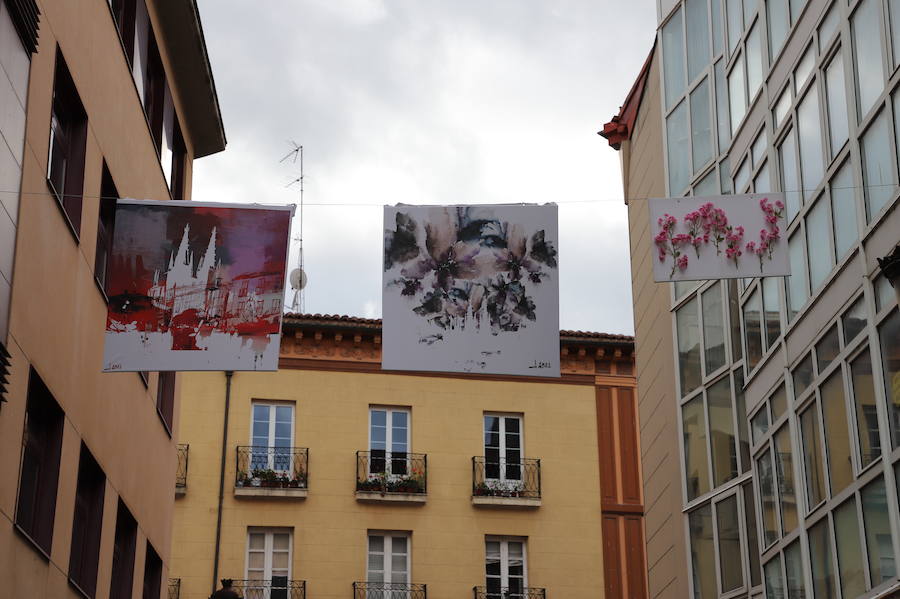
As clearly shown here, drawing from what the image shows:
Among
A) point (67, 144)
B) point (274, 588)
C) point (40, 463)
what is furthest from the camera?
point (274, 588)

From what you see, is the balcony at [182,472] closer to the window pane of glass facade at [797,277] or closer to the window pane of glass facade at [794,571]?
the window pane of glass facade at [794,571]

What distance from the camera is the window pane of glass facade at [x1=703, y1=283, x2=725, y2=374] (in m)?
25.6

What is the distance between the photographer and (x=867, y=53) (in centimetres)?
1811

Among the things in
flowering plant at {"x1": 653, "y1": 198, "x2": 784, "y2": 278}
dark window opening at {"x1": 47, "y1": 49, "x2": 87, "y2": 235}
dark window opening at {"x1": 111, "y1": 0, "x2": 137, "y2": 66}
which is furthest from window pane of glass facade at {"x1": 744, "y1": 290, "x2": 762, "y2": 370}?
dark window opening at {"x1": 111, "y1": 0, "x2": 137, "y2": 66}

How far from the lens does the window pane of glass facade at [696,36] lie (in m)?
27.4

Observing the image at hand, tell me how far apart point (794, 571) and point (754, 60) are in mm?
8593

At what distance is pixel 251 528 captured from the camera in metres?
37.9

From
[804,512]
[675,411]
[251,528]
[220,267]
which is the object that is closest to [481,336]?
[220,267]

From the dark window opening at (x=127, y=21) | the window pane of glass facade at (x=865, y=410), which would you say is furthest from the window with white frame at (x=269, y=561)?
the window pane of glass facade at (x=865, y=410)

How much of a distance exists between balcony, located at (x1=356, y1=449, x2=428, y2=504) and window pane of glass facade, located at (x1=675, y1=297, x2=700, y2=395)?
43.2ft

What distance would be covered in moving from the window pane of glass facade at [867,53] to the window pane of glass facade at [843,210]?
86 cm

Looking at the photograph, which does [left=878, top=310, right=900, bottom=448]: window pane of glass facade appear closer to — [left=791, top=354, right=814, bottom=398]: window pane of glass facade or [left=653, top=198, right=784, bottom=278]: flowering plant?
[left=653, top=198, right=784, bottom=278]: flowering plant

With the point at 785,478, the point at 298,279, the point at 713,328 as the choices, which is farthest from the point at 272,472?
the point at 785,478

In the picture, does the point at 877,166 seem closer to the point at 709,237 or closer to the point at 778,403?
the point at 709,237
